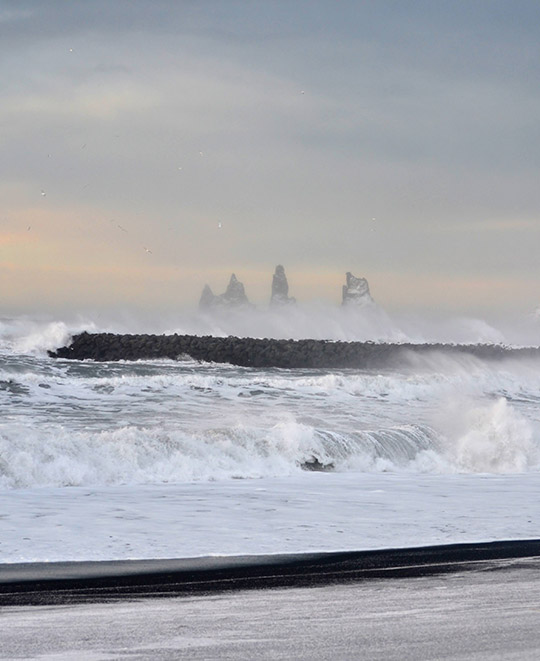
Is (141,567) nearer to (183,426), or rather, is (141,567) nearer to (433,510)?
(433,510)

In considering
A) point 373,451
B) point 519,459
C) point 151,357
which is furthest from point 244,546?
point 151,357

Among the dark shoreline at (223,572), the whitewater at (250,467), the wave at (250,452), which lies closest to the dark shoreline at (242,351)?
the whitewater at (250,467)

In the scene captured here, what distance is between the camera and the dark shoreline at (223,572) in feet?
18.6

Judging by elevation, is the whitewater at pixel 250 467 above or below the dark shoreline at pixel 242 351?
below

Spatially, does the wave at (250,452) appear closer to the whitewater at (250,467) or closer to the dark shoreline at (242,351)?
the whitewater at (250,467)

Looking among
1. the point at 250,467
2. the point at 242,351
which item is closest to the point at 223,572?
the point at 250,467

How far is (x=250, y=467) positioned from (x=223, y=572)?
7.22 m

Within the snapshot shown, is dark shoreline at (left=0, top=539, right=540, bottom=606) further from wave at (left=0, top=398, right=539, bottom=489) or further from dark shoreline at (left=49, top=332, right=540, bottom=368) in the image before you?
dark shoreline at (left=49, top=332, right=540, bottom=368)

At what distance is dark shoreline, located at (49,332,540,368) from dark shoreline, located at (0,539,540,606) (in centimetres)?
3790

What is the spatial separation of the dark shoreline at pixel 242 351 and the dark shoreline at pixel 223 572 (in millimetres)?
37895

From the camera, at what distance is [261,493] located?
10.8m

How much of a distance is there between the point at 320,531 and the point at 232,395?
51.2 ft

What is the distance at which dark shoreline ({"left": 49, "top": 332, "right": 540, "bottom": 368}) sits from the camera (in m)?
46.5

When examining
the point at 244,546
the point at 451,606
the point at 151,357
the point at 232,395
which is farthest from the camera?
the point at 151,357
